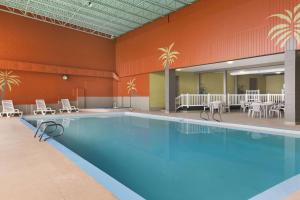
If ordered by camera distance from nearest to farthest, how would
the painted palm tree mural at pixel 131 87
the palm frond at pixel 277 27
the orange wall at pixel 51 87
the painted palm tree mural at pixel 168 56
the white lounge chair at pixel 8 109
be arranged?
the palm frond at pixel 277 27 → the white lounge chair at pixel 8 109 → the painted palm tree mural at pixel 168 56 → the orange wall at pixel 51 87 → the painted palm tree mural at pixel 131 87

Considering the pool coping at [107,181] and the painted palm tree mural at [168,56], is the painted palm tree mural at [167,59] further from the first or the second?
the pool coping at [107,181]

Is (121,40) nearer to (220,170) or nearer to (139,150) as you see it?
(139,150)

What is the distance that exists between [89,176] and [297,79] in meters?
7.89

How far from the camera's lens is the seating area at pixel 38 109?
40.5ft

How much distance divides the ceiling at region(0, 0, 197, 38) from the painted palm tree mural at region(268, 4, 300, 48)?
472cm

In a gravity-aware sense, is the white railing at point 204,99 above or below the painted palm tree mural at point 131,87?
below

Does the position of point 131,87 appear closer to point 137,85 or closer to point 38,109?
point 137,85

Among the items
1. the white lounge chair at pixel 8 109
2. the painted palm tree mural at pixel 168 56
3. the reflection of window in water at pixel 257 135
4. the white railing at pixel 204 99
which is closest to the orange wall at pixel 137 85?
the painted palm tree mural at pixel 168 56

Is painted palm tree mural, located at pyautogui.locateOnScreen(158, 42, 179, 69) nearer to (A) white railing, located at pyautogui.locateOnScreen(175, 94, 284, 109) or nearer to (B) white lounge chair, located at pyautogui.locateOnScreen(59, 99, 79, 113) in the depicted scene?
(A) white railing, located at pyautogui.locateOnScreen(175, 94, 284, 109)

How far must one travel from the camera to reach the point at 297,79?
793 cm

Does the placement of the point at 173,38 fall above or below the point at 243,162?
above

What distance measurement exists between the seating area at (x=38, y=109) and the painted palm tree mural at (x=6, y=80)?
92 cm

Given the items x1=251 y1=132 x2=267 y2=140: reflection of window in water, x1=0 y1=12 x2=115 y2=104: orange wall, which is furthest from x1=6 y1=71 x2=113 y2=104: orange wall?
x1=251 y1=132 x2=267 y2=140: reflection of window in water

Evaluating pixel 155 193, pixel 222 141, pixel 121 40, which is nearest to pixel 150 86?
pixel 121 40
